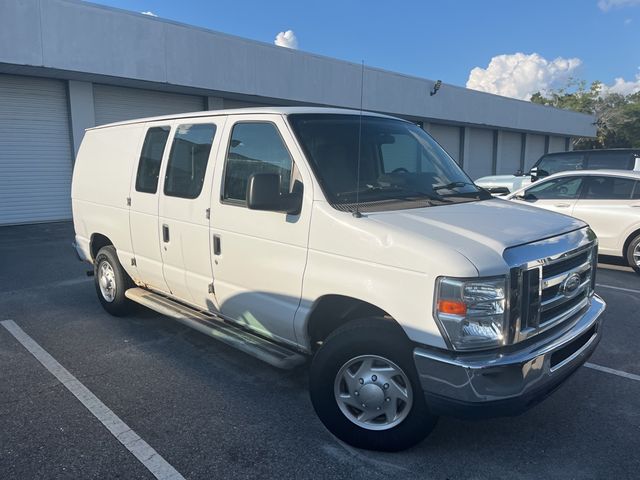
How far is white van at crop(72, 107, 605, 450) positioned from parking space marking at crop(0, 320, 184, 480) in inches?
Result: 37.6

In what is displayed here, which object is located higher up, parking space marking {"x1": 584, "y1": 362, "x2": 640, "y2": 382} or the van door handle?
the van door handle

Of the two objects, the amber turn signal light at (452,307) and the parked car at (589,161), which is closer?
the amber turn signal light at (452,307)

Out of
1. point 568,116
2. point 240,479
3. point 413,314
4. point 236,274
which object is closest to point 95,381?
point 236,274

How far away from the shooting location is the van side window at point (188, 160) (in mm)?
4273

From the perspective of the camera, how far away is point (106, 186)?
219 inches

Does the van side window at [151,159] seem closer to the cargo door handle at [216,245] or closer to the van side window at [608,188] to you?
the cargo door handle at [216,245]

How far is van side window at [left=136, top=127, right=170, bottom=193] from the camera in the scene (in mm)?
4816

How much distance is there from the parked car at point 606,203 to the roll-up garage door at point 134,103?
11260mm

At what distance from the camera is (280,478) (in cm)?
293

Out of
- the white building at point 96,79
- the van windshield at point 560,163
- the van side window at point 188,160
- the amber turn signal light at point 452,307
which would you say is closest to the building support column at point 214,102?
the white building at point 96,79

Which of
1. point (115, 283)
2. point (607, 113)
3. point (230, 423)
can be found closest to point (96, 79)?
point (115, 283)

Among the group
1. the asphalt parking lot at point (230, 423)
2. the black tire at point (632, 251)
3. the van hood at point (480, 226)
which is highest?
the van hood at point (480, 226)

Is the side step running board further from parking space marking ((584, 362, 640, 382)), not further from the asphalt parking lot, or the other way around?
parking space marking ((584, 362, 640, 382))

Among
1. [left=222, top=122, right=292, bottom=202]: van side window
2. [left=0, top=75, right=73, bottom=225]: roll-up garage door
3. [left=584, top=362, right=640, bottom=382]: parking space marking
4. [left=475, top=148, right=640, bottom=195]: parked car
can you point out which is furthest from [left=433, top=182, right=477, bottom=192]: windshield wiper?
[left=0, top=75, right=73, bottom=225]: roll-up garage door
